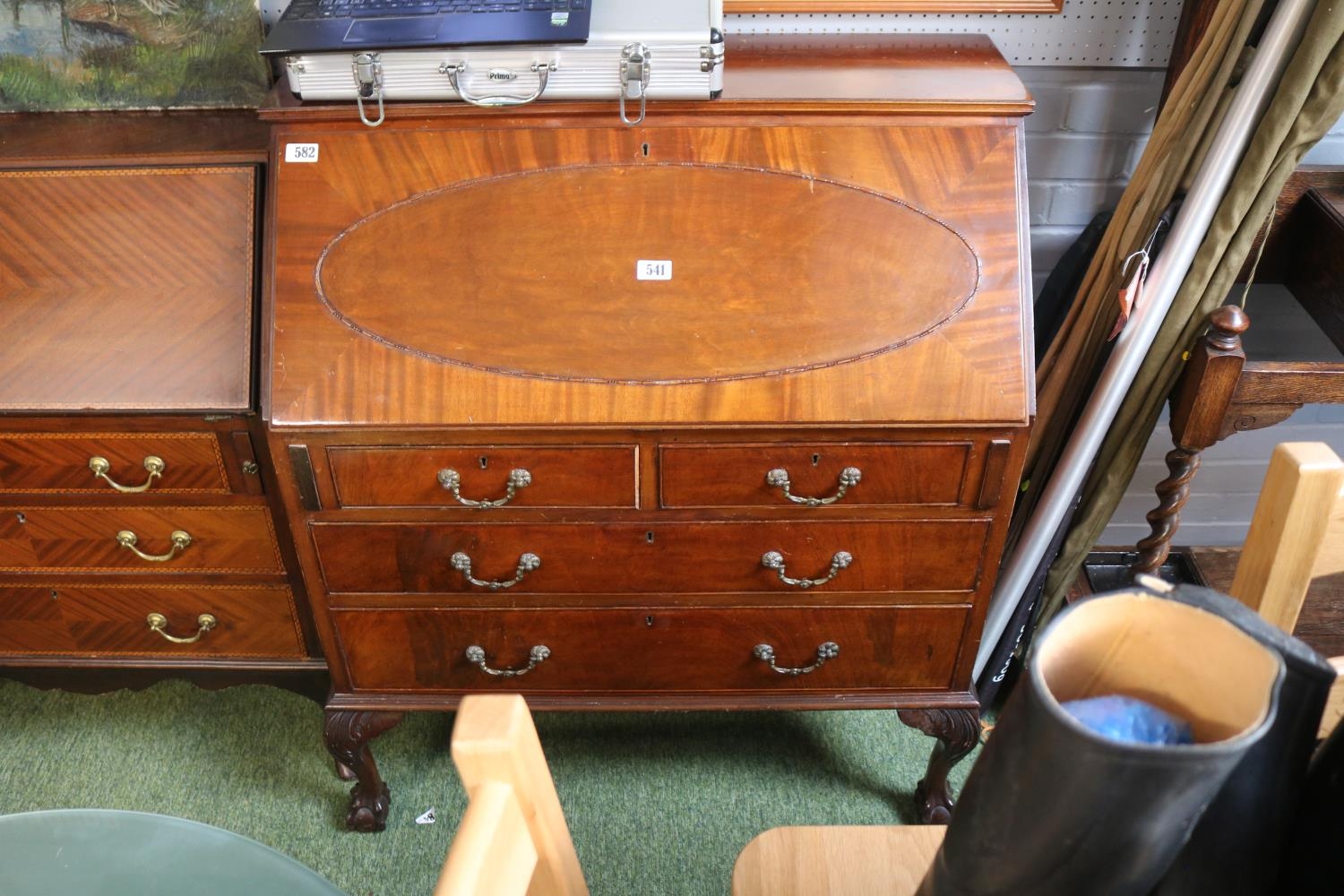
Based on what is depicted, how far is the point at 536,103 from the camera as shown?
1.34 m

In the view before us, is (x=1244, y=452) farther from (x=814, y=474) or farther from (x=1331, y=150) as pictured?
(x=814, y=474)

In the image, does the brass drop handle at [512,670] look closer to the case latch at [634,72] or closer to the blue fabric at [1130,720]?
the case latch at [634,72]

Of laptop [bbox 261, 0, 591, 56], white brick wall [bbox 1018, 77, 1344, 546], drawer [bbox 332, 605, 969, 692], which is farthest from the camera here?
white brick wall [bbox 1018, 77, 1344, 546]

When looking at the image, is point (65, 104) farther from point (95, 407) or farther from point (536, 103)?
point (536, 103)

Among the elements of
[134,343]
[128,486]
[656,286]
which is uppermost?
[656,286]

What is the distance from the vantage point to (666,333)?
129 centimetres

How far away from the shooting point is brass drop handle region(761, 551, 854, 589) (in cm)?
141

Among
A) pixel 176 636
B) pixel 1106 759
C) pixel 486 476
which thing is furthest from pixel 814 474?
pixel 176 636

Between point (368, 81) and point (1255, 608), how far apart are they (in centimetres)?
116

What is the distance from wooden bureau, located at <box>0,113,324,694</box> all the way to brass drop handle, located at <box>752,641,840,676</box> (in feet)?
2.42

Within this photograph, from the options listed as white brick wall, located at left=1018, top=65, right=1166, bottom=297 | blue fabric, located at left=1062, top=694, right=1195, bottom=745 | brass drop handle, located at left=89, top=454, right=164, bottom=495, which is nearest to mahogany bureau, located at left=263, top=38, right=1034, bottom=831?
brass drop handle, located at left=89, top=454, right=164, bottom=495

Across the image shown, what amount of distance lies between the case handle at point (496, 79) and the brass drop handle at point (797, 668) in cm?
85

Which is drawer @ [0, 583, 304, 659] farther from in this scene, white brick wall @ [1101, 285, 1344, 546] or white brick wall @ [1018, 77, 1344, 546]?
white brick wall @ [1101, 285, 1344, 546]

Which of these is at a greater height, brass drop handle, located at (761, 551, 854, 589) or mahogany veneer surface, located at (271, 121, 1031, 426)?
mahogany veneer surface, located at (271, 121, 1031, 426)
